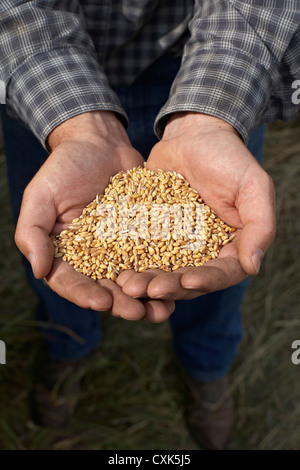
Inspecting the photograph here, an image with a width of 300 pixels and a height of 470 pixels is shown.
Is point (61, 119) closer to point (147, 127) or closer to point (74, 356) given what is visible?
point (147, 127)

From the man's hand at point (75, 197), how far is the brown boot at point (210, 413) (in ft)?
3.94

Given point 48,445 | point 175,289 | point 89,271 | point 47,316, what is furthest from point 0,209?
point 175,289

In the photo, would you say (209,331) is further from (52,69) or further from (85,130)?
(52,69)

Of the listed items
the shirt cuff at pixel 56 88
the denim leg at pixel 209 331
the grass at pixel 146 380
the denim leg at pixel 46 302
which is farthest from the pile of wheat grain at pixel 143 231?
the grass at pixel 146 380

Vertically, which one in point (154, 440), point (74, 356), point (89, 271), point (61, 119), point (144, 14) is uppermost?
point (144, 14)

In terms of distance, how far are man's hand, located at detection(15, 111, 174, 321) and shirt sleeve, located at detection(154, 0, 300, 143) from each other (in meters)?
0.20

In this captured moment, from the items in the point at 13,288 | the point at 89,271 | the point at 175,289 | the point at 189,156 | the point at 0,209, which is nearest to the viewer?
the point at 175,289

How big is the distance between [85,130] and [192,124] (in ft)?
1.04

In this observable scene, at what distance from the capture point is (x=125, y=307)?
47.8 inches

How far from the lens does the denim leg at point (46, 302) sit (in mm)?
1727

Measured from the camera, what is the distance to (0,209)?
288 cm

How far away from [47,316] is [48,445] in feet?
1.85

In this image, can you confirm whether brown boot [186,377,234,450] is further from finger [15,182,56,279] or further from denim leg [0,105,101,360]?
finger [15,182,56,279]

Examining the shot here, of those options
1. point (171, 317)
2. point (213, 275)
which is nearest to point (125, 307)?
point (213, 275)
